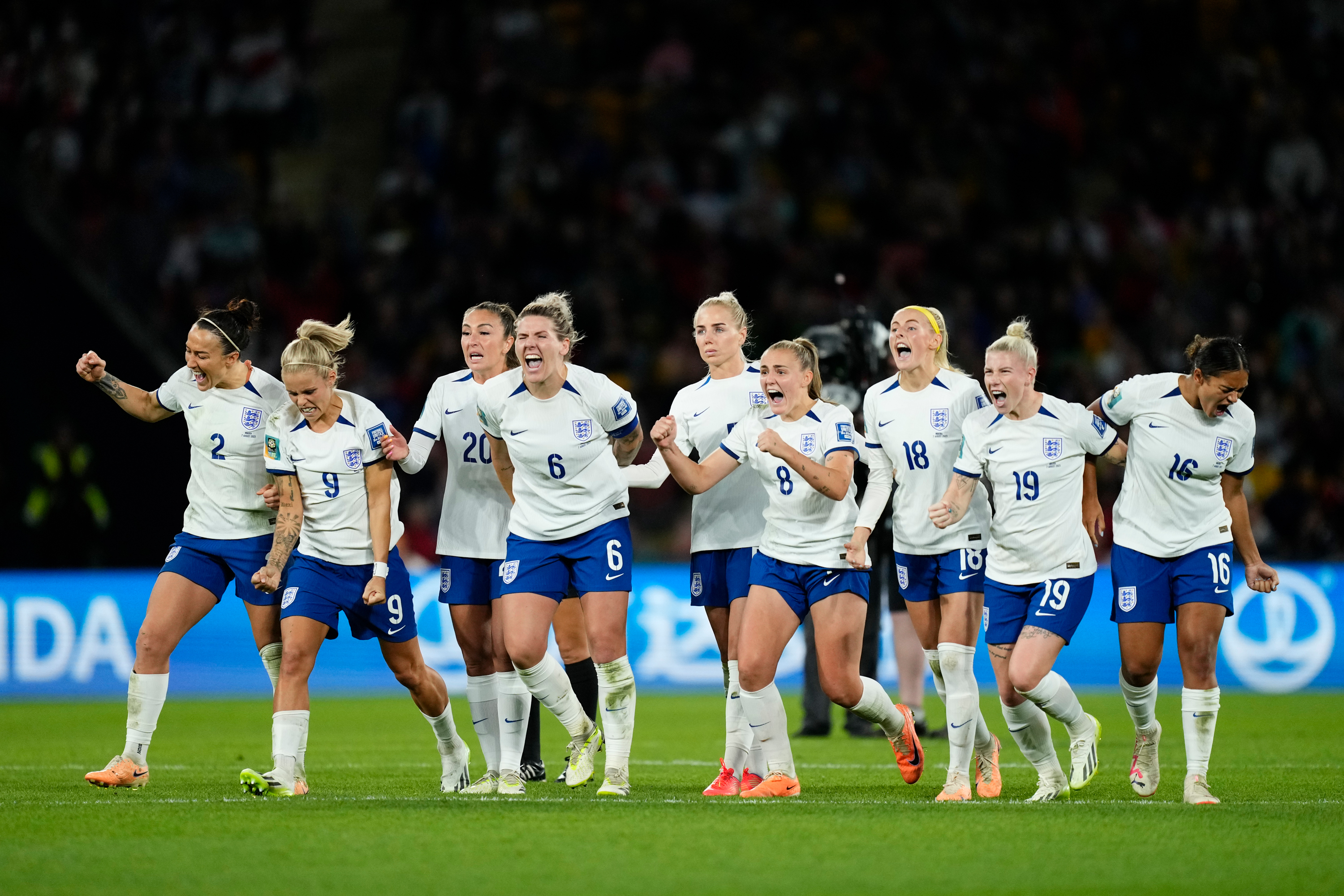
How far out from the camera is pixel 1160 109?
71.6 ft

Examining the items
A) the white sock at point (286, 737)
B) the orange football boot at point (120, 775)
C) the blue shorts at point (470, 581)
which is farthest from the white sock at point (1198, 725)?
the orange football boot at point (120, 775)

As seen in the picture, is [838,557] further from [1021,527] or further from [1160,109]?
[1160,109]

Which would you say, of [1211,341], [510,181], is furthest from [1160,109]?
[1211,341]

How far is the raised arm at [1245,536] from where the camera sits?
8391mm

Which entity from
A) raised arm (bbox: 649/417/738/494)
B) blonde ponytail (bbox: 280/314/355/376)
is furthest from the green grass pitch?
blonde ponytail (bbox: 280/314/355/376)

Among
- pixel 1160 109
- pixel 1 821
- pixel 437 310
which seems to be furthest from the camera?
pixel 1160 109

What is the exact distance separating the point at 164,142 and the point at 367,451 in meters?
14.1

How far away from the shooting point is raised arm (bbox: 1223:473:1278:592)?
27.5 ft

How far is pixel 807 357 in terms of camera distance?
8617mm

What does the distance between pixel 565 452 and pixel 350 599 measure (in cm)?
132

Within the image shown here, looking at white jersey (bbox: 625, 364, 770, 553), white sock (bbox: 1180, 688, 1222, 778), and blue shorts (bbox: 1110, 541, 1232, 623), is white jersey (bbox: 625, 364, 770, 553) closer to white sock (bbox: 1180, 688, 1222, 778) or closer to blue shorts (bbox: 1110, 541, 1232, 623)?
blue shorts (bbox: 1110, 541, 1232, 623)

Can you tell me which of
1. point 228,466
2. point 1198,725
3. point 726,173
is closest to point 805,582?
point 1198,725

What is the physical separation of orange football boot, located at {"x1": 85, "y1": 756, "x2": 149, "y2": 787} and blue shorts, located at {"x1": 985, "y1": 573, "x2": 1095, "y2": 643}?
4.50 metres

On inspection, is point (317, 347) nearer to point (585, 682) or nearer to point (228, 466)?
point (228, 466)
